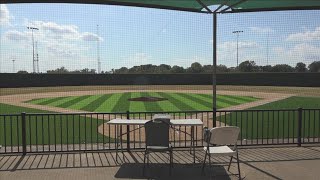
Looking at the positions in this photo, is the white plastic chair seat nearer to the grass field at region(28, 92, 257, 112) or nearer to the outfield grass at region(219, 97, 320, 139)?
the outfield grass at region(219, 97, 320, 139)

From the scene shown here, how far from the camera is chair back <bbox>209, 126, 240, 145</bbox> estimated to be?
18.9ft

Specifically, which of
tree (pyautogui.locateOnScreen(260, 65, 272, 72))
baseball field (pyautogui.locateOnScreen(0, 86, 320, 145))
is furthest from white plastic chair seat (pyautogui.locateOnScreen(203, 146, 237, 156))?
tree (pyautogui.locateOnScreen(260, 65, 272, 72))

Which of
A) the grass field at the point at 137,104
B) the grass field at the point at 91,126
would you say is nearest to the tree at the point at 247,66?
the grass field at the point at 137,104

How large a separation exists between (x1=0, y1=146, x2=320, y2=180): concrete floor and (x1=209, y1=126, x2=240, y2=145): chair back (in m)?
0.67

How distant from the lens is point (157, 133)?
6.22 m

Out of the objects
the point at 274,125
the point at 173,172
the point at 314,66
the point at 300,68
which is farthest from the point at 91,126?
the point at 300,68

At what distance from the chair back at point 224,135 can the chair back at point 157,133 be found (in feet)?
2.88

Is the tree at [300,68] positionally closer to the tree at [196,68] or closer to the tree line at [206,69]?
the tree line at [206,69]

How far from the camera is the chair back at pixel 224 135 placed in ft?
18.9

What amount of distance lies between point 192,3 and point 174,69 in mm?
42791

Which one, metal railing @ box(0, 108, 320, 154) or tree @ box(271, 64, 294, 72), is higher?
tree @ box(271, 64, 294, 72)

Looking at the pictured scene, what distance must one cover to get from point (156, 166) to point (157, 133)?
86 cm

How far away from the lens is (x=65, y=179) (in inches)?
229

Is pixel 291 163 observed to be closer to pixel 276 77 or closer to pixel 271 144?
pixel 271 144
